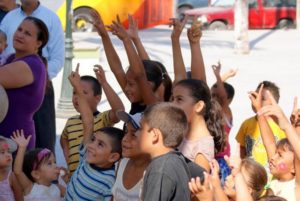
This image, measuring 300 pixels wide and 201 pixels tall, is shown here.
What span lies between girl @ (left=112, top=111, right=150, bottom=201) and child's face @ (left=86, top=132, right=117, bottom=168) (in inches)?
9.9

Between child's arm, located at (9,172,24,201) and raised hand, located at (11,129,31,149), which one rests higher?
raised hand, located at (11,129,31,149)

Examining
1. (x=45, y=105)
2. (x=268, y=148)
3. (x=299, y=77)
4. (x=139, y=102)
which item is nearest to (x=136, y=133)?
(x=139, y=102)

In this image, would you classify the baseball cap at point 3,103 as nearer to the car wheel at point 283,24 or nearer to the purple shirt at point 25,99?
the purple shirt at point 25,99

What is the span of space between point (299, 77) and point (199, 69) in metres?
10.1

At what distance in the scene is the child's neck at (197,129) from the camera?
4.11m

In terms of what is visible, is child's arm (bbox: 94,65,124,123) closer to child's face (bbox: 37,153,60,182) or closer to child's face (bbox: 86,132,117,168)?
child's face (bbox: 37,153,60,182)

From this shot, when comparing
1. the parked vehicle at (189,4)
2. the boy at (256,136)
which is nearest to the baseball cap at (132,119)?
the boy at (256,136)

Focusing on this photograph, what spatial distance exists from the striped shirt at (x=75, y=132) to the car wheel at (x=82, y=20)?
17335 millimetres

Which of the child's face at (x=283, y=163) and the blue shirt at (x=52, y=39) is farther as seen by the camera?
the blue shirt at (x=52, y=39)

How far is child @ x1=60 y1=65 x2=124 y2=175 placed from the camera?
16.0 ft

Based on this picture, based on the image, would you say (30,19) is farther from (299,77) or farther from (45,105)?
(299,77)

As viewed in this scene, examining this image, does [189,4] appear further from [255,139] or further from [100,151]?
[100,151]

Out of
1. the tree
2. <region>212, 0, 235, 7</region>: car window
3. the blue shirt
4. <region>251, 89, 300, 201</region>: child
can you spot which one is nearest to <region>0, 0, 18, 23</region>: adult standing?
the blue shirt

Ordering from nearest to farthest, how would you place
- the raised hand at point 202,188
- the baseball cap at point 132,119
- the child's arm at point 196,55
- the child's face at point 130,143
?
1. the raised hand at point 202,188
2. the child's face at point 130,143
3. the baseball cap at point 132,119
4. the child's arm at point 196,55
